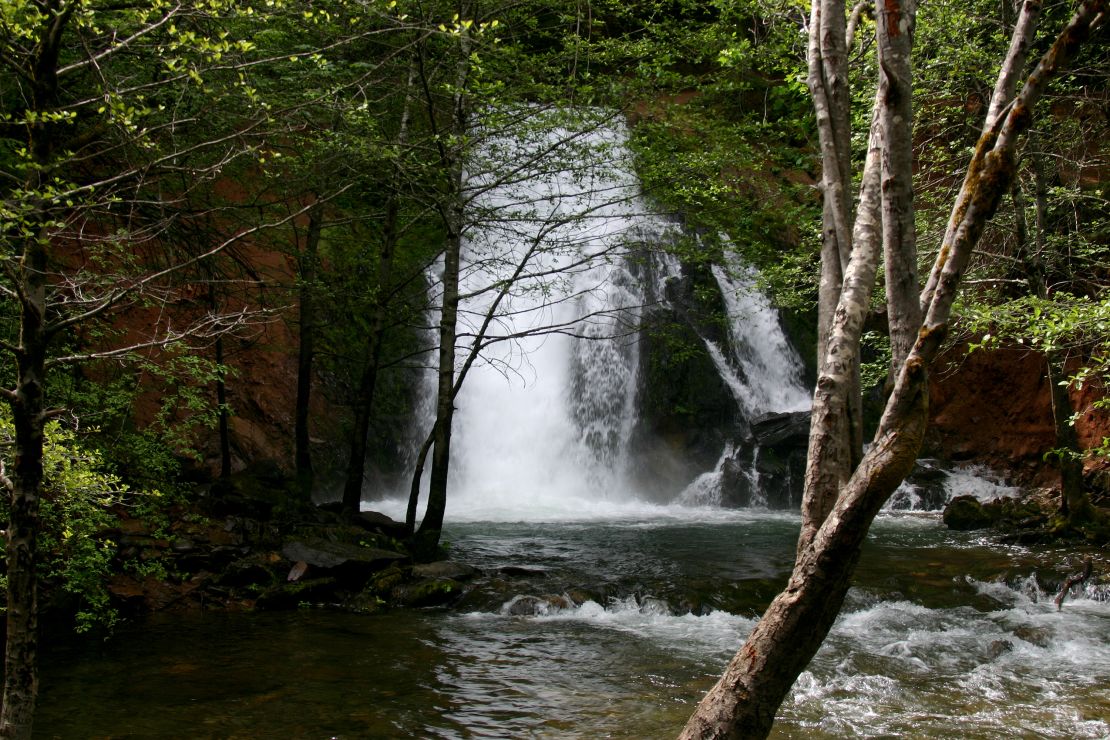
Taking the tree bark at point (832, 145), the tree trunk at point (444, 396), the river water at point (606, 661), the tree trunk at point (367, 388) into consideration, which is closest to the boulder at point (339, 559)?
the river water at point (606, 661)

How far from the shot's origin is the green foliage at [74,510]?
5.11m

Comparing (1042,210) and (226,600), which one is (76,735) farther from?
(1042,210)

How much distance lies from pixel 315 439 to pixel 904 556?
1078 centimetres

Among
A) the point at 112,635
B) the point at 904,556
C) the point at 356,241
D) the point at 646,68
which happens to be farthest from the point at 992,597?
the point at 356,241

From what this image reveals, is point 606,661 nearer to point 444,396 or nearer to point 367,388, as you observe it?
point 444,396

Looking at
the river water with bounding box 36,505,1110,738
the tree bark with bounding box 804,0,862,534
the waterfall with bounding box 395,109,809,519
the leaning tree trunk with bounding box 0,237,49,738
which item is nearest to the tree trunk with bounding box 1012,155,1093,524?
the river water with bounding box 36,505,1110,738

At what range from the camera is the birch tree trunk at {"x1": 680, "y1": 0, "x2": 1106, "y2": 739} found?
2.90 metres

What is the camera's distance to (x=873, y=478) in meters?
2.96

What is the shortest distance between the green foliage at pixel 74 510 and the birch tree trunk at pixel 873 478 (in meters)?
4.00

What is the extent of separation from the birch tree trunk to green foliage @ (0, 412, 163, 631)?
3995 millimetres

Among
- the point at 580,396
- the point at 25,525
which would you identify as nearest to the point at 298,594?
the point at 25,525

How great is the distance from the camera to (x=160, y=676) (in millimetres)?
6867

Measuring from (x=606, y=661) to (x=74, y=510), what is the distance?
189 inches

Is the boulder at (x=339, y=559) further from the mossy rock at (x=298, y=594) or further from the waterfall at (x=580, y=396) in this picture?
the waterfall at (x=580, y=396)
